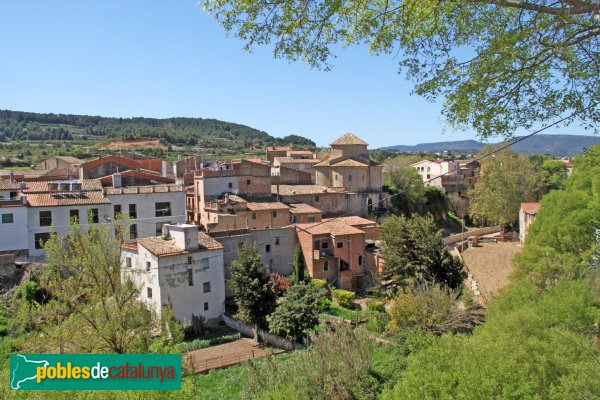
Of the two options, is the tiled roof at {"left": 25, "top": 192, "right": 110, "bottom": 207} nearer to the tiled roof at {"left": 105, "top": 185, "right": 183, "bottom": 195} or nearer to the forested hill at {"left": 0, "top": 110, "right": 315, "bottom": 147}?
the tiled roof at {"left": 105, "top": 185, "right": 183, "bottom": 195}

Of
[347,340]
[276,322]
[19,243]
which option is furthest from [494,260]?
[19,243]

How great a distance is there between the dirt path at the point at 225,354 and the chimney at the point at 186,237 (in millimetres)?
5196

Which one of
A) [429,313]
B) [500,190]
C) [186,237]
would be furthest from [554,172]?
[186,237]

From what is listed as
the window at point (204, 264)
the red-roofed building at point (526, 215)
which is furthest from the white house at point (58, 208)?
the red-roofed building at point (526, 215)

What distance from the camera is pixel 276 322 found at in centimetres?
2248

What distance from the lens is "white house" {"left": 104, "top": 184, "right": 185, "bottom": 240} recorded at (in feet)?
101

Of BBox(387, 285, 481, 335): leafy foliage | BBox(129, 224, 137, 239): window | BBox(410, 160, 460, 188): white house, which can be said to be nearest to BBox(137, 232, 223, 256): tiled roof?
BBox(129, 224, 137, 239): window

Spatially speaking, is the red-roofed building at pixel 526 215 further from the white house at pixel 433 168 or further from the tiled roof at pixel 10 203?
the tiled roof at pixel 10 203

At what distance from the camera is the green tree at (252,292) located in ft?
76.1

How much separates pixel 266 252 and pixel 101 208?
10223 mm

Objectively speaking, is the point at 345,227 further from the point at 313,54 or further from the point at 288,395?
the point at 313,54

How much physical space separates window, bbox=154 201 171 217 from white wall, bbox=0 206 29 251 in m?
7.44

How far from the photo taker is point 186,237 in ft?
81.6

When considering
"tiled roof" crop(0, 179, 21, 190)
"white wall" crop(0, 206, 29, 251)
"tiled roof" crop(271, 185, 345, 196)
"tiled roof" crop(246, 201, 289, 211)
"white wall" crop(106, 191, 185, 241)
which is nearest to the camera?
"white wall" crop(0, 206, 29, 251)
